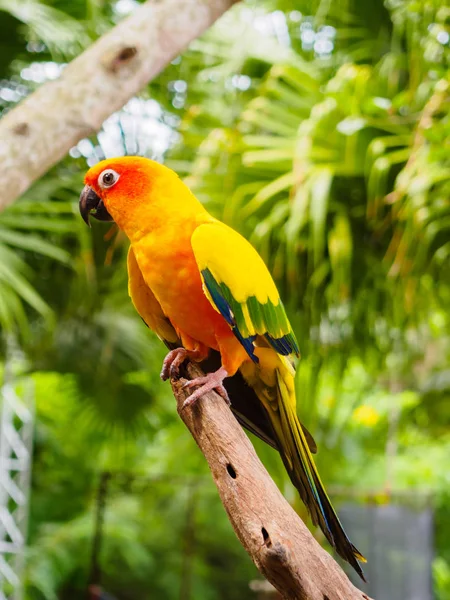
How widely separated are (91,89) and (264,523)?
0.76 meters

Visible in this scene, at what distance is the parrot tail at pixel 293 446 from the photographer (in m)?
0.72

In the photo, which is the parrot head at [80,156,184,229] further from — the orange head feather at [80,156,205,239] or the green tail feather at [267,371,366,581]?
the green tail feather at [267,371,366,581]

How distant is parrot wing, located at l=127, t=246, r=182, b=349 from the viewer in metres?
0.88

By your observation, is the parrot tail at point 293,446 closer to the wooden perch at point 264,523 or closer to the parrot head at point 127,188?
the wooden perch at point 264,523

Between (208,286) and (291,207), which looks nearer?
(208,286)

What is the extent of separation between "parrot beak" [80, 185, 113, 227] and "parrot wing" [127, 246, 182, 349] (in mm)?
58

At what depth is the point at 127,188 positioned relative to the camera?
0.82 metres

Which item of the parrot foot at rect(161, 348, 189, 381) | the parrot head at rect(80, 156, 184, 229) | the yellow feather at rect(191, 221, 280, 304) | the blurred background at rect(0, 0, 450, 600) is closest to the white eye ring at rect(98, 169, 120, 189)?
the parrot head at rect(80, 156, 184, 229)

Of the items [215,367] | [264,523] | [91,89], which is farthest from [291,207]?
[264,523]

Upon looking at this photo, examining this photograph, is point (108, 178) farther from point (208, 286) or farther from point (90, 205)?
point (208, 286)

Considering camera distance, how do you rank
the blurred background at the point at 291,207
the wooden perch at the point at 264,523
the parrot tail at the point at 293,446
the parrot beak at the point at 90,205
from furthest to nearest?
1. the blurred background at the point at 291,207
2. the parrot beak at the point at 90,205
3. the parrot tail at the point at 293,446
4. the wooden perch at the point at 264,523

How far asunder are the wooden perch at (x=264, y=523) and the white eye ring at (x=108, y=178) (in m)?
0.28

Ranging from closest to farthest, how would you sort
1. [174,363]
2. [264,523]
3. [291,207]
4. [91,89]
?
[264,523], [174,363], [91,89], [291,207]

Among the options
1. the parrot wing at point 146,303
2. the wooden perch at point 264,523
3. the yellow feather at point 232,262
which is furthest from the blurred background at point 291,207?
the wooden perch at point 264,523
